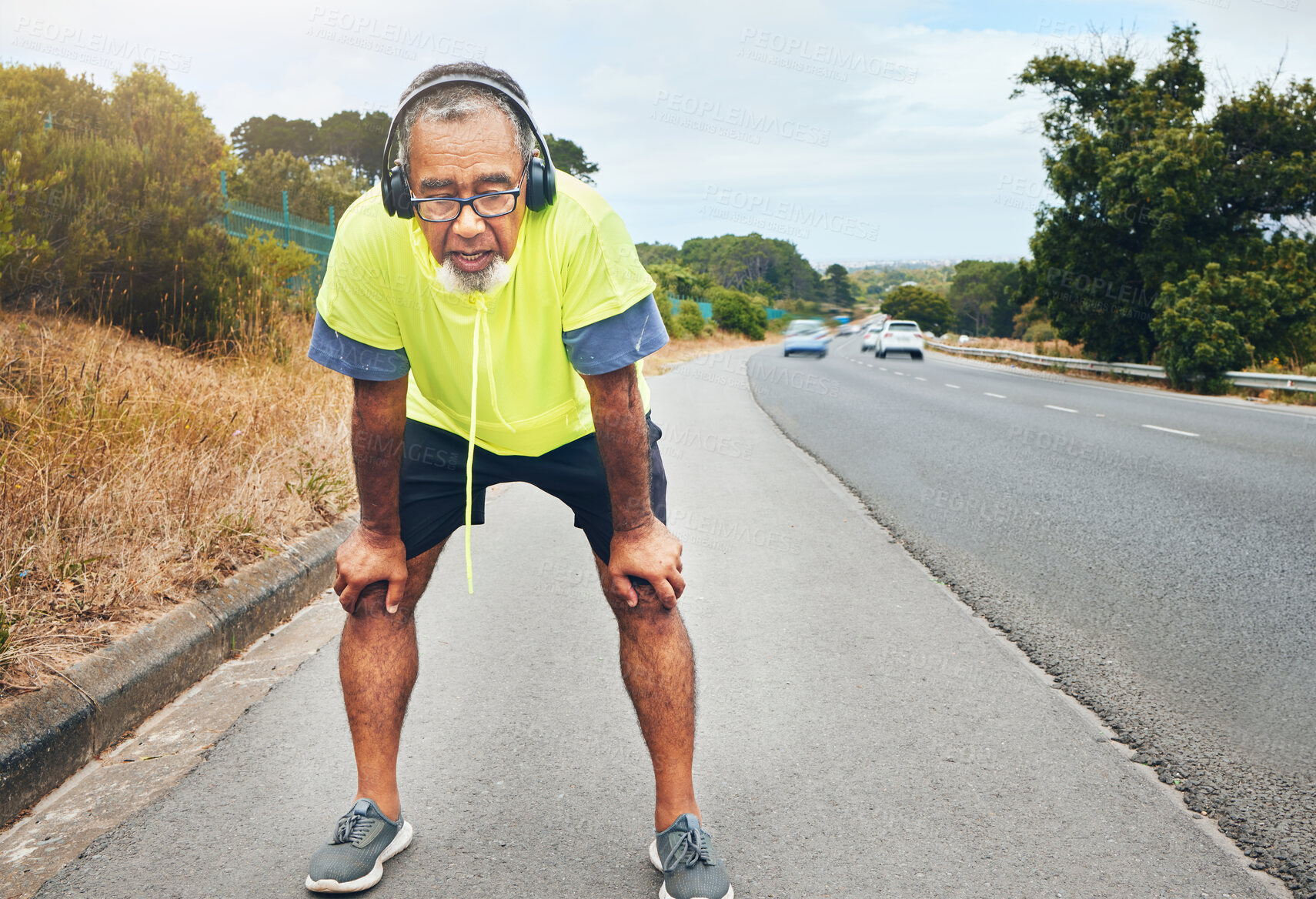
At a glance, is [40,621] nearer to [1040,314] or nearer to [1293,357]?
[1293,357]

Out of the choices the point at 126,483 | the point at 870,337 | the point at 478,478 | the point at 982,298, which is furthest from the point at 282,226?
the point at 982,298

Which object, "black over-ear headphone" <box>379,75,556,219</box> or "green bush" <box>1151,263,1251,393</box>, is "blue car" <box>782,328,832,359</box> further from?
"black over-ear headphone" <box>379,75,556,219</box>

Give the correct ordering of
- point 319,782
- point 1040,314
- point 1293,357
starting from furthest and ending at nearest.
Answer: point 1040,314 → point 1293,357 → point 319,782

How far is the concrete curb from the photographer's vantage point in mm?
2609

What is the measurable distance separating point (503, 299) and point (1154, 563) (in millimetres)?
4621

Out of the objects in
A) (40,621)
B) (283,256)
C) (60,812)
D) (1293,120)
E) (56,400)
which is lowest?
(60,812)

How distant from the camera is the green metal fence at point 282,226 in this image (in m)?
11.3

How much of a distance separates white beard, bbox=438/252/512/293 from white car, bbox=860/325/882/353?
126 feet

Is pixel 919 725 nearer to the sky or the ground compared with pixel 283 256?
nearer to the ground

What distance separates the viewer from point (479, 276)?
208 cm

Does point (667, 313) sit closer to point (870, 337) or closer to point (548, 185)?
point (870, 337)

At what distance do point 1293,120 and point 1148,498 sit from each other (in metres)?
20.2

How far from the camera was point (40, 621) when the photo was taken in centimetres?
304

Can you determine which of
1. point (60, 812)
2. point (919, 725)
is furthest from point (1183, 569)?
point (60, 812)
